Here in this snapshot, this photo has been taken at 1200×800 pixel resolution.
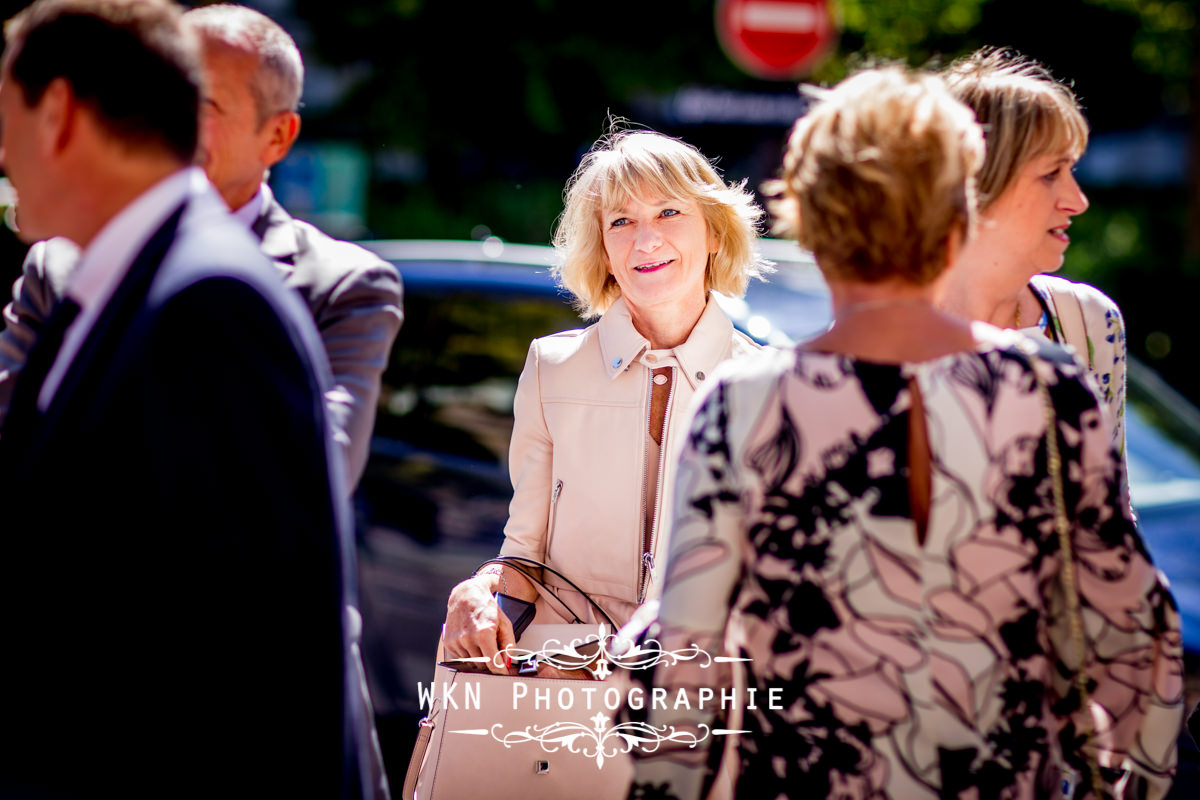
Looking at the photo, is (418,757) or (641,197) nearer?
(418,757)

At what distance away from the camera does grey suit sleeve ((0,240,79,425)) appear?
7.78 feet

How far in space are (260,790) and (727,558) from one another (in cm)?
72

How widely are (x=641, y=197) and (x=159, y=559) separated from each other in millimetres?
1647

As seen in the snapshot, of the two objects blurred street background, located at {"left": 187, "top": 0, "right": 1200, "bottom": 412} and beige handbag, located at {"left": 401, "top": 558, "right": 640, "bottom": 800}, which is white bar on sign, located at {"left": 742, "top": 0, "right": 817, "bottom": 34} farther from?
beige handbag, located at {"left": 401, "top": 558, "right": 640, "bottom": 800}

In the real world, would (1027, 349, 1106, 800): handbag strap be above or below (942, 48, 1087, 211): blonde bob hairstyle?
below

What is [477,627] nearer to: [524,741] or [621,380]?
[524,741]

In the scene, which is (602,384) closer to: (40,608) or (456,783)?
(456,783)

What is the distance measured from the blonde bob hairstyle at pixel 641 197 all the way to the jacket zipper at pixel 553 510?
531 mm

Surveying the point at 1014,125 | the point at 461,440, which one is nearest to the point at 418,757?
the point at 1014,125

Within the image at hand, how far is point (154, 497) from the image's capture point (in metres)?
1.48

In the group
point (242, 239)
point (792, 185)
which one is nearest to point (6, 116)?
point (242, 239)

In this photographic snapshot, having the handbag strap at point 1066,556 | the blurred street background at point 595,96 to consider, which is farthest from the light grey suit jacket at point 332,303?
the blurred street background at point 595,96

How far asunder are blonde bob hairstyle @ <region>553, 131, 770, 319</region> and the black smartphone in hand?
801 mm

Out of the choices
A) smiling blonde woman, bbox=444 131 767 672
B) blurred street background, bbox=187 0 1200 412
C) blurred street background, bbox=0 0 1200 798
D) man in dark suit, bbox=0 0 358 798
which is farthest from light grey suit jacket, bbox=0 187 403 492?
blurred street background, bbox=187 0 1200 412
